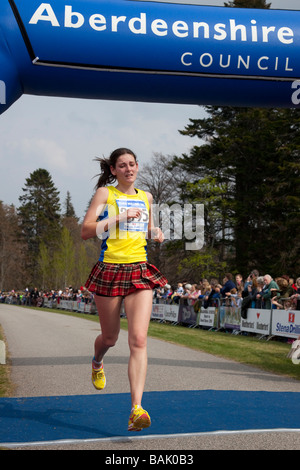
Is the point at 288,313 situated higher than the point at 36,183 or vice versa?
the point at 36,183

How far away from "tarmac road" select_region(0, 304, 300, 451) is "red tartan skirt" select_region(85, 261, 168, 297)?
1090 mm

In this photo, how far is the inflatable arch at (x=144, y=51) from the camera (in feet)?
19.9

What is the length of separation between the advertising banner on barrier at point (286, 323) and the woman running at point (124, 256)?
9.11 meters

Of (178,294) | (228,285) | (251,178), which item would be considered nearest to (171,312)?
(178,294)

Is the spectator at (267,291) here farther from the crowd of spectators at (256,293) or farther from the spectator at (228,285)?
the spectator at (228,285)

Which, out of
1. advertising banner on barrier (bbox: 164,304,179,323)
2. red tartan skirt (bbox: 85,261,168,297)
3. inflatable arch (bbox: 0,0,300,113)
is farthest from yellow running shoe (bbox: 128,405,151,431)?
advertising banner on barrier (bbox: 164,304,179,323)

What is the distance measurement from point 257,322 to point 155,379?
9086 mm

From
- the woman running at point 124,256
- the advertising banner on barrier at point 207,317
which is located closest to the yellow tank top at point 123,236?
the woman running at point 124,256

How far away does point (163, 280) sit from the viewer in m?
4.70

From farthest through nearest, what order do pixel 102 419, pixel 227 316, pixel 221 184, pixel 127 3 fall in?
pixel 221 184, pixel 227 316, pixel 127 3, pixel 102 419

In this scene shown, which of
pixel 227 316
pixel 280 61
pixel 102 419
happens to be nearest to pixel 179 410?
pixel 102 419

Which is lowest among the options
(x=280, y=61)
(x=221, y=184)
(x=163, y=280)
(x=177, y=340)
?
(x=177, y=340)

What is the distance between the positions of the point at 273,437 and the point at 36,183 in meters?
103
